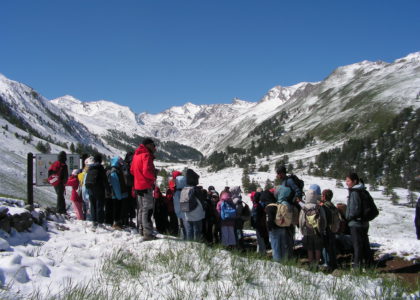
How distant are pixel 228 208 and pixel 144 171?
11.7ft

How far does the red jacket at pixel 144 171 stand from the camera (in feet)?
30.1

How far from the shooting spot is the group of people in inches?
361

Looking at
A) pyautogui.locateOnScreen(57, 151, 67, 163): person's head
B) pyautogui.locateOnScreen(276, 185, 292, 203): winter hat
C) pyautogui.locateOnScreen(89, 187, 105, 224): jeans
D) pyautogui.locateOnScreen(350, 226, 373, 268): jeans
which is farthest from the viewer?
pyautogui.locateOnScreen(57, 151, 67, 163): person's head

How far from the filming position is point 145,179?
920 centimetres

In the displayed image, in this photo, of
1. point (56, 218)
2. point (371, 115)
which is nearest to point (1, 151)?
point (56, 218)

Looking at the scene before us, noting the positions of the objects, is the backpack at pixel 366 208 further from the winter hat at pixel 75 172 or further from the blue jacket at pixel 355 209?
the winter hat at pixel 75 172

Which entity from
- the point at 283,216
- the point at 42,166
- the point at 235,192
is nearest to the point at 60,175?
the point at 42,166

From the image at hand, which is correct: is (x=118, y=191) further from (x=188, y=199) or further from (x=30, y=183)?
(x=30, y=183)

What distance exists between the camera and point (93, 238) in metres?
8.92

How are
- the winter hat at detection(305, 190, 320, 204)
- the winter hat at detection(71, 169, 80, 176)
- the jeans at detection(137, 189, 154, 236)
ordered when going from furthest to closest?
the winter hat at detection(71, 169, 80, 176) < the winter hat at detection(305, 190, 320, 204) < the jeans at detection(137, 189, 154, 236)

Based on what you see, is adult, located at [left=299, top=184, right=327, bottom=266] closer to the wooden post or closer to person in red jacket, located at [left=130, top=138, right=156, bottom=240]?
person in red jacket, located at [left=130, top=138, right=156, bottom=240]

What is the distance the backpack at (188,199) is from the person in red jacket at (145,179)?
97 centimetres

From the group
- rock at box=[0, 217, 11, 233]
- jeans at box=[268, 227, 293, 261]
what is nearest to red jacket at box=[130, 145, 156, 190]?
rock at box=[0, 217, 11, 233]

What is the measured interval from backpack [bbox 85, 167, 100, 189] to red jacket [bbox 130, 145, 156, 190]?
7.10ft
